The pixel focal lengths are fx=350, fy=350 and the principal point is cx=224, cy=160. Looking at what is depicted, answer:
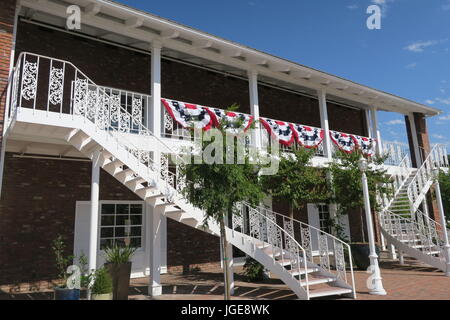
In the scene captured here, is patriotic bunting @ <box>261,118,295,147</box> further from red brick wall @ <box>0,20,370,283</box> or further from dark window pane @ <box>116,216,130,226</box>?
dark window pane @ <box>116,216,130,226</box>

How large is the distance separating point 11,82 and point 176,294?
550 cm

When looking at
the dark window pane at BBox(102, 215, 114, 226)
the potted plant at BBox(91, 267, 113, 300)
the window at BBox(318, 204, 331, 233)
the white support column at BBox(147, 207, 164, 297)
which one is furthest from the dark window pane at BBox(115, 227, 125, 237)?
the window at BBox(318, 204, 331, 233)

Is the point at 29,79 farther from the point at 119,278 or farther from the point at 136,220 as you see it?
the point at 136,220

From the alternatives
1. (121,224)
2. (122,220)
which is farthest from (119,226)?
(122,220)

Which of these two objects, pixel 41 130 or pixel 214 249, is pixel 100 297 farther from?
pixel 214 249

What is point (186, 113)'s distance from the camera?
859cm

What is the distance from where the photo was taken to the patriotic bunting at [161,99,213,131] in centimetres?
834

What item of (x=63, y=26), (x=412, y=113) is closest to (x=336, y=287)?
(x=63, y=26)

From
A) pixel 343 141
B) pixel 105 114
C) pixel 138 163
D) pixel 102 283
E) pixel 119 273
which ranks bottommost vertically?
pixel 102 283

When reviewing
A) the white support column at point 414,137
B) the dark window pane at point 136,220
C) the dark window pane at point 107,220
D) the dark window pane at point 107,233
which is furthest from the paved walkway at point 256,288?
the white support column at point 414,137

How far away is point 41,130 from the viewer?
21.4 ft

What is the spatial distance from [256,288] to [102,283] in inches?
144

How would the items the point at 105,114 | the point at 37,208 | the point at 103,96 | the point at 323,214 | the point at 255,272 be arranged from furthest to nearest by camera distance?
the point at 323,214 < the point at 255,272 < the point at 37,208 < the point at 105,114 < the point at 103,96

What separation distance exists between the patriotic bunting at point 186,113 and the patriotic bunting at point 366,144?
19.7 feet
